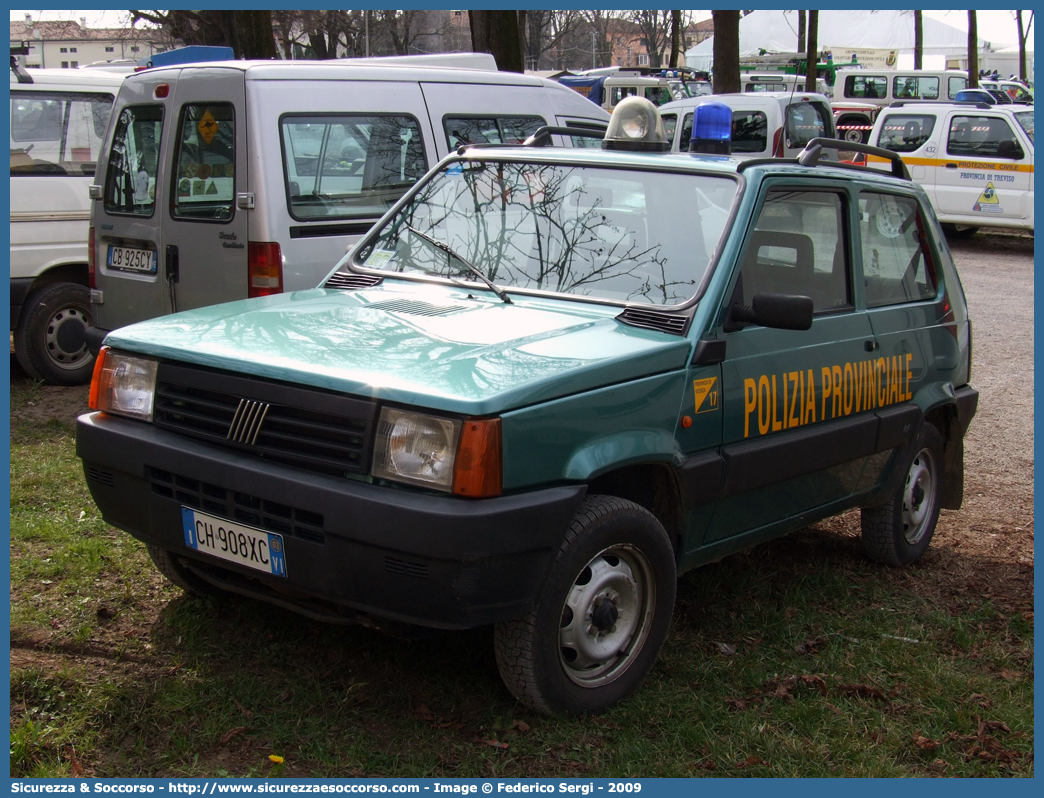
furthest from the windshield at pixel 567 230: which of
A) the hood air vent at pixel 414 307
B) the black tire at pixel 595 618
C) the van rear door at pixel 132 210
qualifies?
the van rear door at pixel 132 210

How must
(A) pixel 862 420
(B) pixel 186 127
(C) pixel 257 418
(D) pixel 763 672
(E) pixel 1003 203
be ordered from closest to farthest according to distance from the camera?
(C) pixel 257 418 → (D) pixel 763 672 → (A) pixel 862 420 → (B) pixel 186 127 → (E) pixel 1003 203

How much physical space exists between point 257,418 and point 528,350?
0.84 meters

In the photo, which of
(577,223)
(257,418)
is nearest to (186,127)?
(577,223)

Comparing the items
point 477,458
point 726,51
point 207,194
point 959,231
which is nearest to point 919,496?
point 477,458

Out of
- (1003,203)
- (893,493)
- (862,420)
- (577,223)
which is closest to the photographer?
(577,223)

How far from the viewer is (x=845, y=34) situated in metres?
55.7

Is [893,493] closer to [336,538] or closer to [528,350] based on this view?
[528,350]

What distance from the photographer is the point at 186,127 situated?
629 cm

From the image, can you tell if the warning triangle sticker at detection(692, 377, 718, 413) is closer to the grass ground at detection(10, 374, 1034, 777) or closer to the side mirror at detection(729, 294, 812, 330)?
the side mirror at detection(729, 294, 812, 330)

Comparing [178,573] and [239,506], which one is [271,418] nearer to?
[239,506]

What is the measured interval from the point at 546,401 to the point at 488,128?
469 cm

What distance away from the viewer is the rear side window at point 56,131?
7516mm

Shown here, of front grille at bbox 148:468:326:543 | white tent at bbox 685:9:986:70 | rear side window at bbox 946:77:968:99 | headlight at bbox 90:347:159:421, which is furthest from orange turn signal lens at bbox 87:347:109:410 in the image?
white tent at bbox 685:9:986:70

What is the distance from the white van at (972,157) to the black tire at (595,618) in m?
14.0
